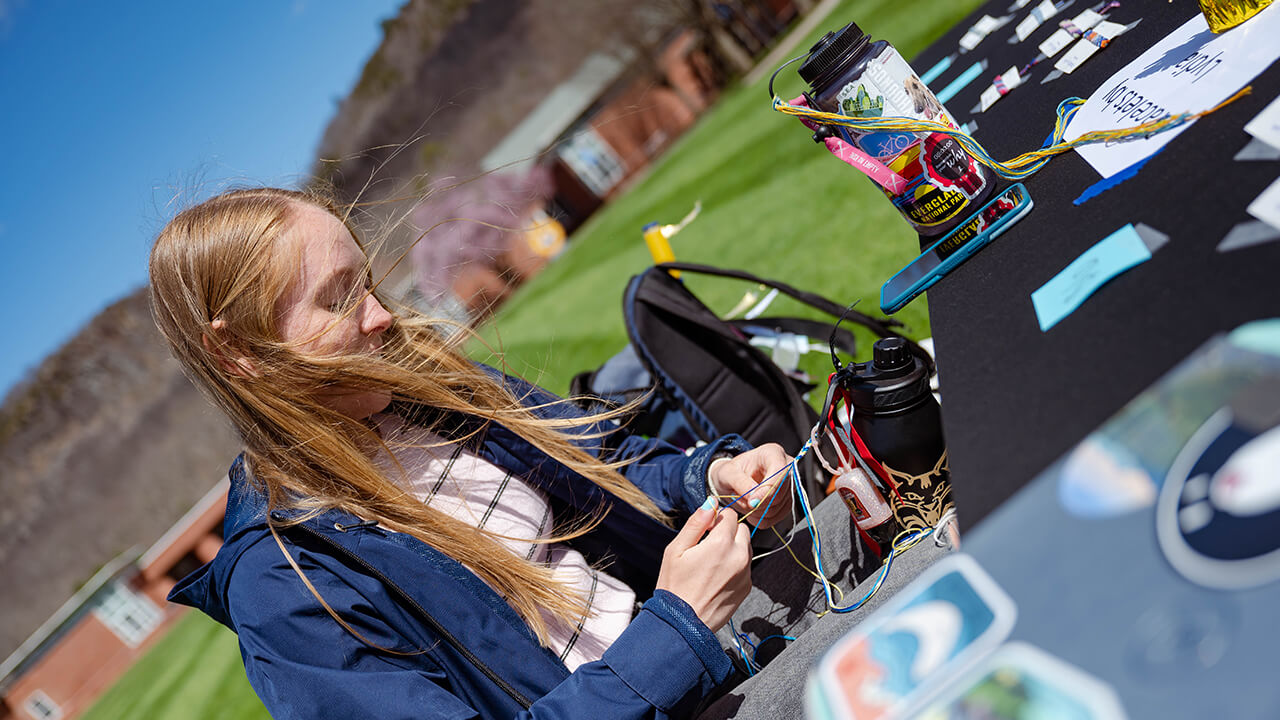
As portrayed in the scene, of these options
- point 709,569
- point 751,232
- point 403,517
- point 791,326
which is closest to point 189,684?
point 751,232

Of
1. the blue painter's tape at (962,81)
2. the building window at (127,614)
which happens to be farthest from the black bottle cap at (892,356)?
the building window at (127,614)

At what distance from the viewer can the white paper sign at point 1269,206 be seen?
86 cm

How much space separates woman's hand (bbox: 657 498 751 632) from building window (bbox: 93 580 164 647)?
71.3 ft

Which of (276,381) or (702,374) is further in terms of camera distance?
(702,374)

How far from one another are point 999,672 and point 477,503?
1205mm

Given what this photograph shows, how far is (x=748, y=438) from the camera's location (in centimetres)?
254

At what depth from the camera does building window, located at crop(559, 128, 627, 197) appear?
22.8 meters

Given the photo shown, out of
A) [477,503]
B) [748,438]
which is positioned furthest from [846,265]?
[477,503]

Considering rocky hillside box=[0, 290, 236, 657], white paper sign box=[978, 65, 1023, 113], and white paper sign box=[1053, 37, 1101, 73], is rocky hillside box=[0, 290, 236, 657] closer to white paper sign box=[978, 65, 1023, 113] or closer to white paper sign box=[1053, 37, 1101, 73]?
white paper sign box=[978, 65, 1023, 113]

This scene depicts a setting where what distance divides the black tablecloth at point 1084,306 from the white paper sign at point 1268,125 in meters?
0.02

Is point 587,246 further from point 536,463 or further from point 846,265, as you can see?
point 536,463

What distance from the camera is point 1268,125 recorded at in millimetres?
1000

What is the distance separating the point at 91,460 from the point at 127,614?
65.1ft

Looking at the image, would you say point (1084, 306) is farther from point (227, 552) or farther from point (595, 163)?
point (595, 163)
